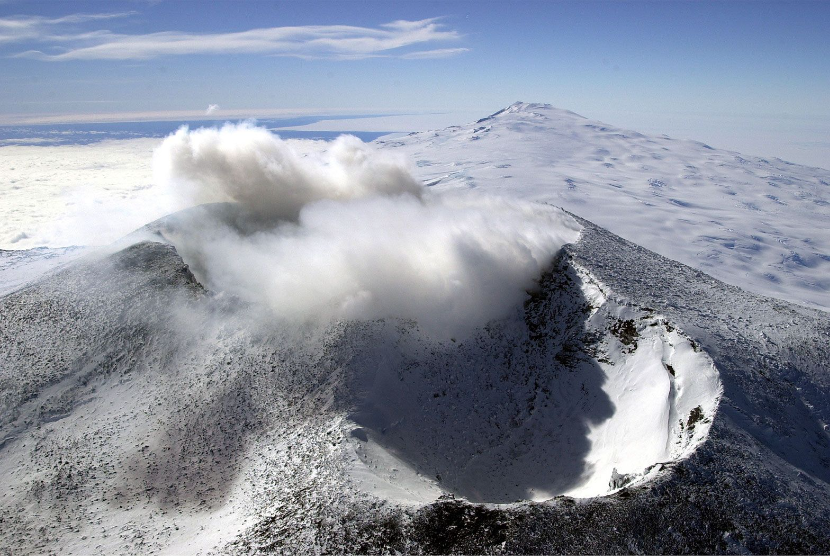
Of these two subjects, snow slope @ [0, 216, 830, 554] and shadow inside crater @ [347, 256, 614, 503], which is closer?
snow slope @ [0, 216, 830, 554]

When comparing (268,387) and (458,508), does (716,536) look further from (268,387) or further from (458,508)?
(268,387)

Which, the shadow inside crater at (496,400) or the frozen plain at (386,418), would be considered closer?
the frozen plain at (386,418)

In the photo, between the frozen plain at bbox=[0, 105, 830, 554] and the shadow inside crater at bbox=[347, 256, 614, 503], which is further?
the shadow inside crater at bbox=[347, 256, 614, 503]

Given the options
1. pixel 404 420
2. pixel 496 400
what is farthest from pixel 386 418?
pixel 496 400

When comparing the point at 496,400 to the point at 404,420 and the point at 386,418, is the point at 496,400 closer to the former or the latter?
the point at 404,420

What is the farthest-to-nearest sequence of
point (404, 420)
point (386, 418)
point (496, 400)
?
point (496, 400) → point (404, 420) → point (386, 418)

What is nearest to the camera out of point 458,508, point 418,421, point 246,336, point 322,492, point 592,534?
point 592,534

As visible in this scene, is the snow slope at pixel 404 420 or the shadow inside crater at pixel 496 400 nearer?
the snow slope at pixel 404 420

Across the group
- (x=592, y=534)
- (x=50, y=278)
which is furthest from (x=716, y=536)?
(x=50, y=278)
